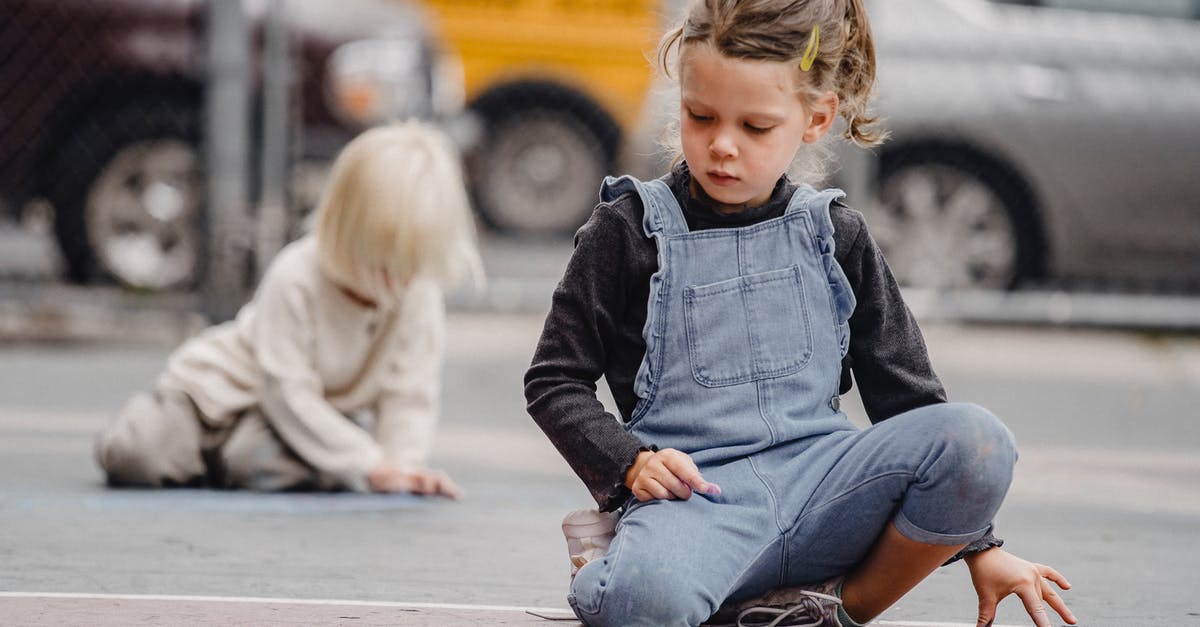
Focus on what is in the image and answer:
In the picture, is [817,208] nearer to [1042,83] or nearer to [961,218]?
[961,218]

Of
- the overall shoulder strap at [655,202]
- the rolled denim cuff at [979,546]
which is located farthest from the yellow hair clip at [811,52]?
the rolled denim cuff at [979,546]

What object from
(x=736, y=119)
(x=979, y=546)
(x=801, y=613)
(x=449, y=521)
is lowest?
(x=449, y=521)

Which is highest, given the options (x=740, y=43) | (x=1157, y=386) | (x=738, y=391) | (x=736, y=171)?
(x=740, y=43)

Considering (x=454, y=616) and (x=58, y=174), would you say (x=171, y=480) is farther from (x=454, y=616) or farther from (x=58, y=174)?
(x=58, y=174)

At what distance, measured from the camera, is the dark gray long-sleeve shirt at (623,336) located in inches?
107

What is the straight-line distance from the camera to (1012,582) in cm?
273

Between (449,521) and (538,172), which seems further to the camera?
(538,172)

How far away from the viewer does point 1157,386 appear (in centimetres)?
665

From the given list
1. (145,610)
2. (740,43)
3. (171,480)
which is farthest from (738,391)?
(171,480)

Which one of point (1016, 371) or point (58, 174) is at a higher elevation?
point (58, 174)

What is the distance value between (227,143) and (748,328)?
4017 millimetres

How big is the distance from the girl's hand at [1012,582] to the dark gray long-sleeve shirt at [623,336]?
27 cm

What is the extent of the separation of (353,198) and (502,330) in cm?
330

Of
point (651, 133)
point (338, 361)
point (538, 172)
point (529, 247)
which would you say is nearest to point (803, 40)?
point (338, 361)
